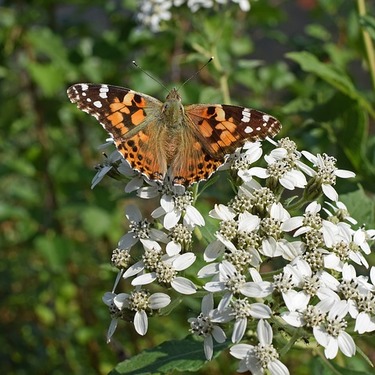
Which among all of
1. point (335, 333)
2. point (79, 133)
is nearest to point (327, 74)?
point (335, 333)

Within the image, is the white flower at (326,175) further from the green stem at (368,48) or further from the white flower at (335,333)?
the green stem at (368,48)

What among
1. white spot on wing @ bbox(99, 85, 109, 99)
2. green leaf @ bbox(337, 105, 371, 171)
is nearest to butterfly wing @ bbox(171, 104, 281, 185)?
white spot on wing @ bbox(99, 85, 109, 99)

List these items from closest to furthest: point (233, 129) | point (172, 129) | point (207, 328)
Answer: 1. point (207, 328)
2. point (233, 129)
3. point (172, 129)

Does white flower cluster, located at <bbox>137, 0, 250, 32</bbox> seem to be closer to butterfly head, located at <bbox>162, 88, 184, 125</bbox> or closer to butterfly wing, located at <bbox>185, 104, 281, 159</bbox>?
butterfly head, located at <bbox>162, 88, 184, 125</bbox>

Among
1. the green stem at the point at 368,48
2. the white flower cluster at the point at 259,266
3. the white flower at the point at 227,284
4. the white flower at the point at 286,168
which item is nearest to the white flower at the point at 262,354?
the white flower cluster at the point at 259,266

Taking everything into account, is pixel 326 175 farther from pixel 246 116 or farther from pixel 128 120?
pixel 128 120

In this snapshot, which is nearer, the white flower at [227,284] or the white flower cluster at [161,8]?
the white flower at [227,284]

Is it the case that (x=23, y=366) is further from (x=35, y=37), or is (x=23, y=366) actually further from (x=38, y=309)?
(x=35, y=37)

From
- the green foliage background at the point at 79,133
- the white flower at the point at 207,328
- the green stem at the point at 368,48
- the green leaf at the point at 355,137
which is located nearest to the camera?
the white flower at the point at 207,328
